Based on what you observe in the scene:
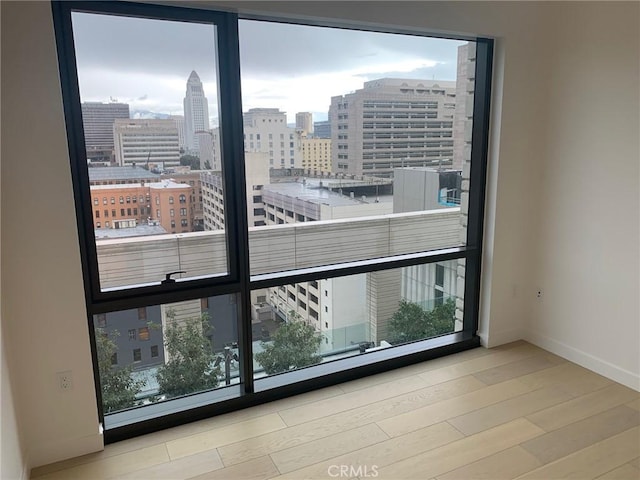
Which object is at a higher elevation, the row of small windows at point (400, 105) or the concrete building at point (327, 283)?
the row of small windows at point (400, 105)

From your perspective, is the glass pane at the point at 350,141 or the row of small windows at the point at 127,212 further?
the glass pane at the point at 350,141

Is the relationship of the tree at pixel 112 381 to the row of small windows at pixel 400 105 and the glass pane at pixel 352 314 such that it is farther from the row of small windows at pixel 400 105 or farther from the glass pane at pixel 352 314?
the row of small windows at pixel 400 105

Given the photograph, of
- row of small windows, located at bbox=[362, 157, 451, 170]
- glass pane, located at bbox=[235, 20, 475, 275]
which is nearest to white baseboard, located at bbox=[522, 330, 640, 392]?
glass pane, located at bbox=[235, 20, 475, 275]

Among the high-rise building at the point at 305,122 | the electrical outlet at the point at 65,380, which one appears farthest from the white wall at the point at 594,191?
the electrical outlet at the point at 65,380

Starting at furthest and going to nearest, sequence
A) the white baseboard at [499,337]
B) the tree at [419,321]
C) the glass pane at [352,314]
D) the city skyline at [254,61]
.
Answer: the white baseboard at [499,337] → the tree at [419,321] → the glass pane at [352,314] → the city skyline at [254,61]

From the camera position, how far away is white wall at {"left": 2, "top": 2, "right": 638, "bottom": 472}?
2.04m

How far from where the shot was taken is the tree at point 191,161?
7.93 ft

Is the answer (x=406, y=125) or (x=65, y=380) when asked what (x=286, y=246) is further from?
(x=65, y=380)

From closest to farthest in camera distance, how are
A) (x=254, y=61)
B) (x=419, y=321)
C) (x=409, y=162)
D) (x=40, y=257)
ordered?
(x=40, y=257)
(x=254, y=61)
(x=409, y=162)
(x=419, y=321)

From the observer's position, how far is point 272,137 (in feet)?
8.62

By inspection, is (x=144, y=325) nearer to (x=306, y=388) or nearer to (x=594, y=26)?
(x=306, y=388)

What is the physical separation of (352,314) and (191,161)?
4.85ft

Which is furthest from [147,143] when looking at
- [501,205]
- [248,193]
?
[501,205]

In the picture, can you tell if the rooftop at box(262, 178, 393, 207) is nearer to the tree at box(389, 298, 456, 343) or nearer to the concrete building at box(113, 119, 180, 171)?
the concrete building at box(113, 119, 180, 171)
